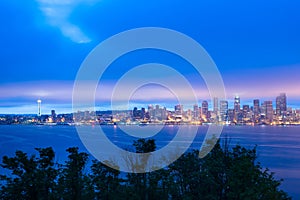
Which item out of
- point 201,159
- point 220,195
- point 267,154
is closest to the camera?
point 220,195

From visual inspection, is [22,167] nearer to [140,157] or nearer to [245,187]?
[140,157]

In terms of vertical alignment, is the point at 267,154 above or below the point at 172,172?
below

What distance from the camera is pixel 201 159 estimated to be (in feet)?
30.2

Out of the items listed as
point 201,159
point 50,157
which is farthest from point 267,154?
point 50,157

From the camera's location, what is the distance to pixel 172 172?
9.02 m

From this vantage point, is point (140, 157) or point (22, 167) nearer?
point (22, 167)

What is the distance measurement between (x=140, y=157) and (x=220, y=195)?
2518 millimetres

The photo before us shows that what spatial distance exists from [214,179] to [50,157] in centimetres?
433

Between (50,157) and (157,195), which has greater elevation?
(50,157)

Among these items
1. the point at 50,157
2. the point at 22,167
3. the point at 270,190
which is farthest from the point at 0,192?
the point at 270,190

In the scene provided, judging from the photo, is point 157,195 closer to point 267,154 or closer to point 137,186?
point 137,186

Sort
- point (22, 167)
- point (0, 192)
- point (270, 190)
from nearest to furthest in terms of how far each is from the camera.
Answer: point (270, 190) → point (0, 192) → point (22, 167)

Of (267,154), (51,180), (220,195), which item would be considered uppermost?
(51,180)

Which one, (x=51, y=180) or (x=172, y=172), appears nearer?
(x=51, y=180)
